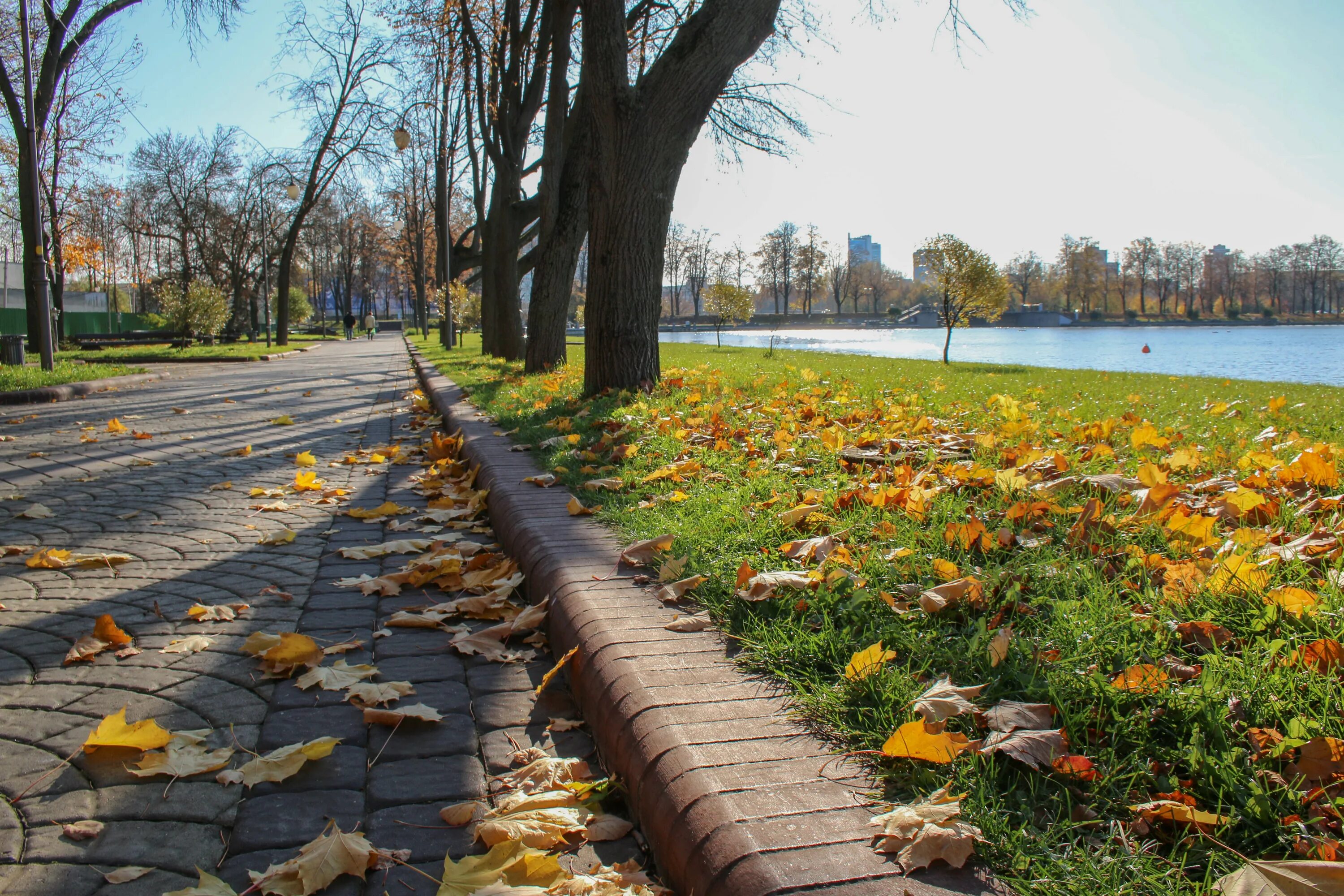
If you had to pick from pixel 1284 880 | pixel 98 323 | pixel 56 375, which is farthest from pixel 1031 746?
pixel 98 323

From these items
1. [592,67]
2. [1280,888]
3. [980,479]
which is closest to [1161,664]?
[1280,888]

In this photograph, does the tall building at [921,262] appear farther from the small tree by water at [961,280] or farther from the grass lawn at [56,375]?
the grass lawn at [56,375]

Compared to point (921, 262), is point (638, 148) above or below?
below

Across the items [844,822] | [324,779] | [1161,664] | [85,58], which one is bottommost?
[324,779]

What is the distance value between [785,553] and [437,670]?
1198 mm

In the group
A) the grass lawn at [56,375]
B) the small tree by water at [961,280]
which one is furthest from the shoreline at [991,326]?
the grass lawn at [56,375]

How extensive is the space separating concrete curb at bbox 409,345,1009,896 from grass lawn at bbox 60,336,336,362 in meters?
22.0

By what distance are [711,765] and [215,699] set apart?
1.62 metres

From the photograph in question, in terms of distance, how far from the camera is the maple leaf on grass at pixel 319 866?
5.43 feet

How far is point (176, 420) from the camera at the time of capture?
9.33m

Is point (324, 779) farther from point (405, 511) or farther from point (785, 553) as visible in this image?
point (405, 511)

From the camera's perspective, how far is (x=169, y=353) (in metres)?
24.5

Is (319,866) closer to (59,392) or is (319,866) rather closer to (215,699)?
(215,699)

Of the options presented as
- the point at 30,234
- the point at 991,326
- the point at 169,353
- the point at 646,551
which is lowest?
the point at 646,551
